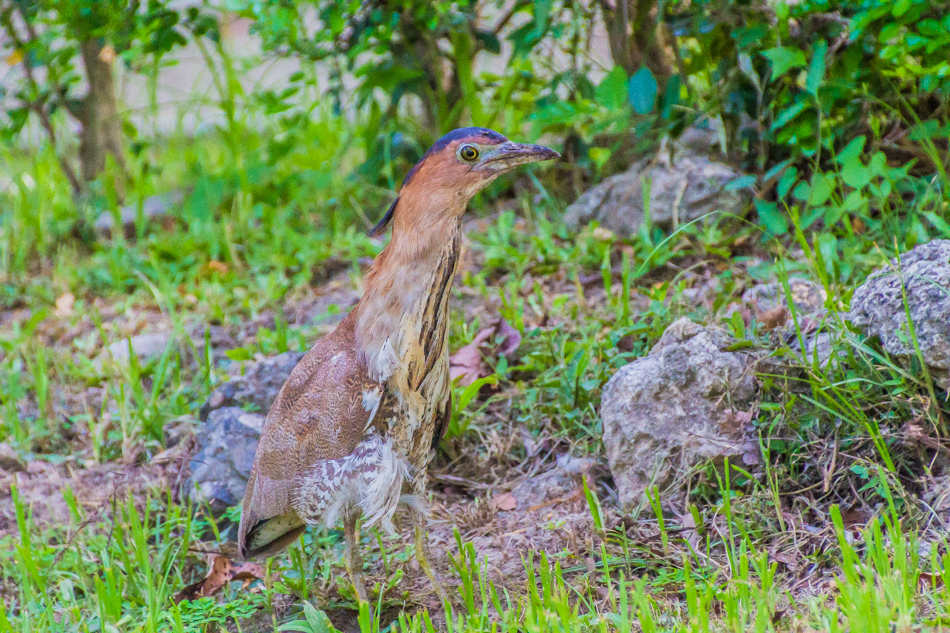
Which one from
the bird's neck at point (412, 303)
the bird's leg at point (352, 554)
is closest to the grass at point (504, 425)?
the bird's leg at point (352, 554)

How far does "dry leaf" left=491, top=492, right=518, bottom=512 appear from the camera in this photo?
3.67 meters

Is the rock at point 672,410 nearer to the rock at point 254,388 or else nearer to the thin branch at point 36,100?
the rock at point 254,388

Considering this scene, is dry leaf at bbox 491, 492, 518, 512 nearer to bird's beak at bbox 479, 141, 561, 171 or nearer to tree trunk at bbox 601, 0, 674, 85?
bird's beak at bbox 479, 141, 561, 171

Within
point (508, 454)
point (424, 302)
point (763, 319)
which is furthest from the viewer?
point (508, 454)

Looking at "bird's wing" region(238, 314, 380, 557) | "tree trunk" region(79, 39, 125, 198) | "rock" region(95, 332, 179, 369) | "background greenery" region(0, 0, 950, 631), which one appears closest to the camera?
"background greenery" region(0, 0, 950, 631)

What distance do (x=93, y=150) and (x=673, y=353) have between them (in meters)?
5.28

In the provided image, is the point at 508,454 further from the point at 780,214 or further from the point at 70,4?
the point at 70,4

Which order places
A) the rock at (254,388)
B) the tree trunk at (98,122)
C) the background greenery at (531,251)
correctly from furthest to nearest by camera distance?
the tree trunk at (98,122) → the rock at (254,388) → the background greenery at (531,251)

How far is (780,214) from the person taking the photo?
4.39 metres

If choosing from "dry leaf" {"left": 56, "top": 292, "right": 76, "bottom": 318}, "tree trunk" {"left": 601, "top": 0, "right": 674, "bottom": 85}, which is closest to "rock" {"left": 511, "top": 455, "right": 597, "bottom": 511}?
"tree trunk" {"left": 601, "top": 0, "right": 674, "bottom": 85}

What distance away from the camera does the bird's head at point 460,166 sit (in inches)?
120

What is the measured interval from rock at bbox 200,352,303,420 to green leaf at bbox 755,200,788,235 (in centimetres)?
228

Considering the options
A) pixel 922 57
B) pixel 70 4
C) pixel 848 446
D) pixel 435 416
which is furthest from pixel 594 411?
pixel 70 4

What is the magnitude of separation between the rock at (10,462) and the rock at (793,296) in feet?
10.9
